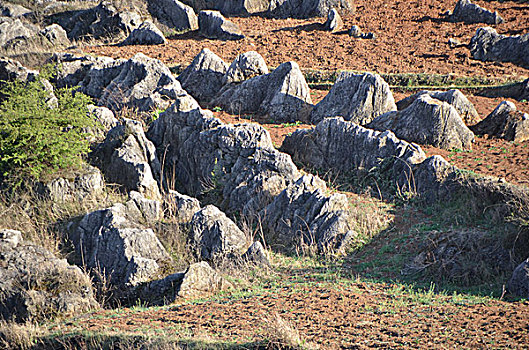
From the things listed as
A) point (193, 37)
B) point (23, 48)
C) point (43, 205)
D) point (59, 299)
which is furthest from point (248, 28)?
point (59, 299)

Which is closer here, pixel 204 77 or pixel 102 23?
pixel 204 77

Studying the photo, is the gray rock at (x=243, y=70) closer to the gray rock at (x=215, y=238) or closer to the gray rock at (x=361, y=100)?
the gray rock at (x=361, y=100)

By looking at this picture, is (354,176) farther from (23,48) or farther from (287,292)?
(23,48)

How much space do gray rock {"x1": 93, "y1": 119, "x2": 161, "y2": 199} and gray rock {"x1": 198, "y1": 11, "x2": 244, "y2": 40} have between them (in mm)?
10434

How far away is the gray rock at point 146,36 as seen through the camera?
71.9 feet

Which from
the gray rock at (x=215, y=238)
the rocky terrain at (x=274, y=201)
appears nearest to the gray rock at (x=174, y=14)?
the rocky terrain at (x=274, y=201)

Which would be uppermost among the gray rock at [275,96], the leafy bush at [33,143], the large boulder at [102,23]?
the large boulder at [102,23]

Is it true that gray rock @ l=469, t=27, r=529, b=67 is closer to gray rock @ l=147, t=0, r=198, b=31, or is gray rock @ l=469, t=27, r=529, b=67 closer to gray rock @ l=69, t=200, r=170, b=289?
gray rock @ l=147, t=0, r=198, b=31

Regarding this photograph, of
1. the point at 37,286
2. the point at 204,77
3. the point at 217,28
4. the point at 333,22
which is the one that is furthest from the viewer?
the point at 217,28

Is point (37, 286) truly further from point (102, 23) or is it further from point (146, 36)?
point (102, 23)

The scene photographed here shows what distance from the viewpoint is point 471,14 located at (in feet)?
69.1

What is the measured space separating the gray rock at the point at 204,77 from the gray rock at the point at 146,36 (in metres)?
5.75

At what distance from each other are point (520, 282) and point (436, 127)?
6362 mm

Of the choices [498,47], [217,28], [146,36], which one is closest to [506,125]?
[498,47]
